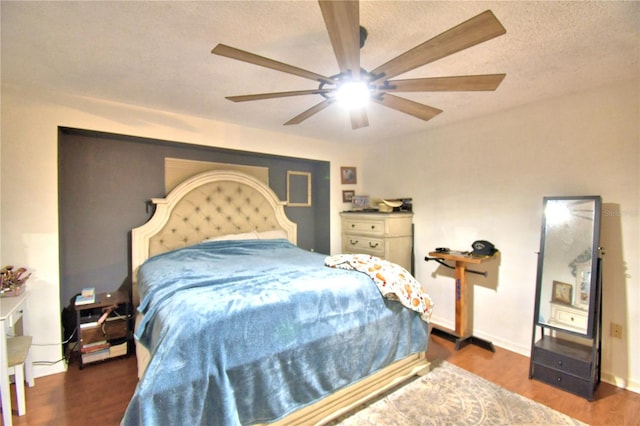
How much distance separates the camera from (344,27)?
1062mm

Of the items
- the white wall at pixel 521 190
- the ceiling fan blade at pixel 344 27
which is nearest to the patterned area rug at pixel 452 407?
the white wall at pixel 521 190

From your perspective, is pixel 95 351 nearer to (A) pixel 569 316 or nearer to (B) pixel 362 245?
(B) pixel 362 245

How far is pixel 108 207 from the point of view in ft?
9.26

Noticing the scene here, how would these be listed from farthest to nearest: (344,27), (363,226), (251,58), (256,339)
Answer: (363,226)
(256,339)
(251,58)
(344,27)

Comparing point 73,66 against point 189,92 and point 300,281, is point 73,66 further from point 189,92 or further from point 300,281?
point 300,281

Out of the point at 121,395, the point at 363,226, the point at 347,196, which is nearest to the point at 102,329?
the point at 121,395

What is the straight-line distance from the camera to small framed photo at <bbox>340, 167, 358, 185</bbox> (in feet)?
13.6

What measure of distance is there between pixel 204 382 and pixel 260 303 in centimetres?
41

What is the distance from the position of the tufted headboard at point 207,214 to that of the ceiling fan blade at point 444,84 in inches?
90.6

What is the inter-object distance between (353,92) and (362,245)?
248 cm

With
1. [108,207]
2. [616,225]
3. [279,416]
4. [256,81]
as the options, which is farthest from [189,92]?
[616,225]

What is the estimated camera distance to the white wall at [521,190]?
2.16 meters

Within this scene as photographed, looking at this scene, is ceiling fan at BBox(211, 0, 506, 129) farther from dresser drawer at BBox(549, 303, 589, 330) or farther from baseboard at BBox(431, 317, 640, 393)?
baseboard at BBox(431, 317, 640, 393)

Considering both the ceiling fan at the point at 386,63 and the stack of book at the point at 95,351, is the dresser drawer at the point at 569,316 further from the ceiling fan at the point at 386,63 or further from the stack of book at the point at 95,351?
the stack of book at the point at 95,351
